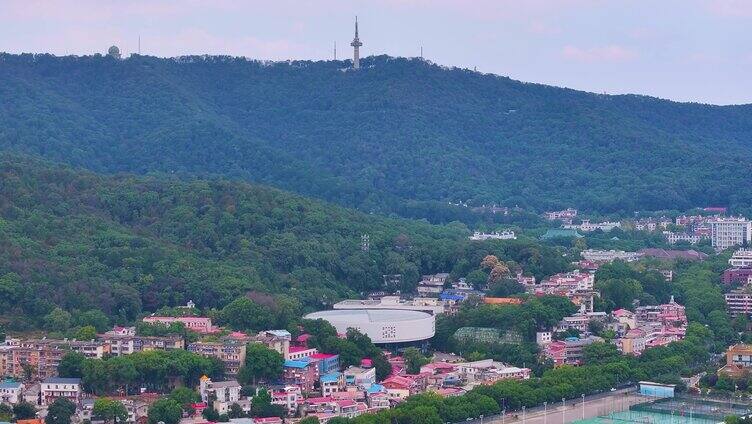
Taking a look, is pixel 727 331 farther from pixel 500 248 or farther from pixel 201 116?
pixel 201 116

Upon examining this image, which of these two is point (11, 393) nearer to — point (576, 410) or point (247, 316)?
point (247, 316)

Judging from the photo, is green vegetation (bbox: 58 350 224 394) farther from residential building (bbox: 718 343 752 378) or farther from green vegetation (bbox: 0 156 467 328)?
residential building (bbox: 718 343 752 378)

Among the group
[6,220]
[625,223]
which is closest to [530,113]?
[625,223]

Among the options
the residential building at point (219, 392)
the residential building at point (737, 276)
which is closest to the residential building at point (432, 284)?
the residential building at point (737, 276)

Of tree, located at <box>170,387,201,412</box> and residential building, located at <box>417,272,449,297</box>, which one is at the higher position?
residential building, located at <box>417,272,449,297</box>

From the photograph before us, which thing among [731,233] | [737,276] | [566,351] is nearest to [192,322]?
[566,351]

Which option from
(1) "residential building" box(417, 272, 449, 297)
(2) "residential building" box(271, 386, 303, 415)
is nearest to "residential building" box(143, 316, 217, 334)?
(2) "residential building" box(271, 386, 303, 415)
